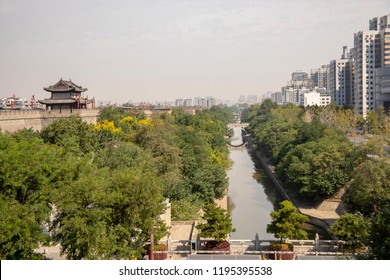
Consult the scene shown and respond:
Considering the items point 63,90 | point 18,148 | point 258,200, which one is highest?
point 63,90

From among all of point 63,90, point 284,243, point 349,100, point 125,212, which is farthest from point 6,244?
point 349,100

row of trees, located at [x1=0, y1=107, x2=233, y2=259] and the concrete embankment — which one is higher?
row of trees, located at [x1=0, y1=107, x2=233, y2=259]

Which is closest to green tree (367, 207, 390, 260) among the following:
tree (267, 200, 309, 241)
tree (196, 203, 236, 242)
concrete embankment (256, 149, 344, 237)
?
tree (267, 200, 309, 241)

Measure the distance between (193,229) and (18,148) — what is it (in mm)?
4497

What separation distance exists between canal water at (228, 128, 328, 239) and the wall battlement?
6.47 metres

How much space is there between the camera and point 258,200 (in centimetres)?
1658

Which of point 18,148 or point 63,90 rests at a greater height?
point 63,90

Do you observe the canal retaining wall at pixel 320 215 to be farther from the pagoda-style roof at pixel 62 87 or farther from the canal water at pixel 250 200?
the pagoda-style roof at pixel 62 87

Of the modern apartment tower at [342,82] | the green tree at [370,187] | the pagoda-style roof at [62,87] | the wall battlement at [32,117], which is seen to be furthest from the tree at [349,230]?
the modern apartment tower at [342,82]

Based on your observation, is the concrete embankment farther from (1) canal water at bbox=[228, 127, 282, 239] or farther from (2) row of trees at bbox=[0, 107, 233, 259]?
(2) row of trees at bbox=[0, 107, 233, 259]

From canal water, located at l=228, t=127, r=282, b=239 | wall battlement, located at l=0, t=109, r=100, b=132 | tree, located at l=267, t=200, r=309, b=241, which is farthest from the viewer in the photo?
wall battlement, located at l=0, t=109, r=100, b=132

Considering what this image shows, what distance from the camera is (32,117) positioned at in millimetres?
17141

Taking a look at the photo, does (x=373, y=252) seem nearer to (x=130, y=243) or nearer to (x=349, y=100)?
(x=130, y=243)

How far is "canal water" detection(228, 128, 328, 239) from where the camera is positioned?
12383 millimetres
